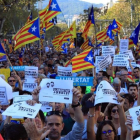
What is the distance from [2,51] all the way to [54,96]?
20.4ft

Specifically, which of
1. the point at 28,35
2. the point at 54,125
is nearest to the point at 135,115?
the point at 54,125

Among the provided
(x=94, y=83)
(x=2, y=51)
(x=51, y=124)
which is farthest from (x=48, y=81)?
(x=2, y=51)

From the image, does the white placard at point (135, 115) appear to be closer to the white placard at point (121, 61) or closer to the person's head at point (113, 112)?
the person's head at point (113, 112)

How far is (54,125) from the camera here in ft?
16.3

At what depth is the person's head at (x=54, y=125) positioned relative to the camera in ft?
16.0

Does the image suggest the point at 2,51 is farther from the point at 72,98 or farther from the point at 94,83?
the point at 72,98

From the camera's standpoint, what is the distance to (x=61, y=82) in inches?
213

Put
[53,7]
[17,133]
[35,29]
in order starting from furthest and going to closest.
→ [53,7]
[35,29]
[17,133]

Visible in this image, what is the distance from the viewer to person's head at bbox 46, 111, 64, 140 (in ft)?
16.0

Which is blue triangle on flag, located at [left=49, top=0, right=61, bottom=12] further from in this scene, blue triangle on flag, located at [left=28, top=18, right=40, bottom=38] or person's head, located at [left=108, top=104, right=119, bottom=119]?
person's head, located at [left=108, top=104, right=119, bottom=119]

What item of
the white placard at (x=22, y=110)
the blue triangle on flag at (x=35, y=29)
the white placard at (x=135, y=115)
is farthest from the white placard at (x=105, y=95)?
the blue triangle on flag at (x=35, y=29)

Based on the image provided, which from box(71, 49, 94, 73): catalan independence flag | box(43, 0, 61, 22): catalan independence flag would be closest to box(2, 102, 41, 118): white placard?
box(71, 49, 94, 73): catalan independence flag

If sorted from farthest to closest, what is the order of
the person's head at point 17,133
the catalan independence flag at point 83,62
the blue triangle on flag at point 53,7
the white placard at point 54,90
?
1. the blue triangle on flag at point 53,7
2. the catalan independence flag at point 83,62
3. the white placard at point 54,90
4. the person's head at point 17,133

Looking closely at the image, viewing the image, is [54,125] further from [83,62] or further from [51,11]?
[51,11]
